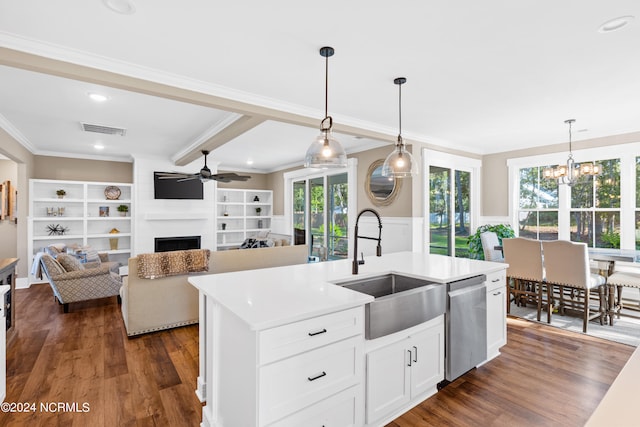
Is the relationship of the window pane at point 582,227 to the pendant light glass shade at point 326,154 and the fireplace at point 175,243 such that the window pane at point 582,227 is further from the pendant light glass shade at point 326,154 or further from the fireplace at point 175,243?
the fireplace at point 175,243

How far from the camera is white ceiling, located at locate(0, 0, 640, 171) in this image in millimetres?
1925

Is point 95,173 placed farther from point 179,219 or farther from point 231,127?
point 231,127

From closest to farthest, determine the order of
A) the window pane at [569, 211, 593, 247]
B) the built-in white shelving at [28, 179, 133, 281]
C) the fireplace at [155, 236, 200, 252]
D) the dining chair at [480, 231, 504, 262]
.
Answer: the dining chair at [480, 231, 504, 262] < the window pane at [569, 211, 593, 247] < the built-in white shelving at [28, 179, 133, 281] < the fireplace at [155, 236, 200, 252]

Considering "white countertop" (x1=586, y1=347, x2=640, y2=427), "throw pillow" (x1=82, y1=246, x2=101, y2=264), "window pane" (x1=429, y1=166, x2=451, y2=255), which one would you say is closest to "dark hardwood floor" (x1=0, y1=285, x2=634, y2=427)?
"white countertop" (x1=586, y1=347, x2=640, y2=427)

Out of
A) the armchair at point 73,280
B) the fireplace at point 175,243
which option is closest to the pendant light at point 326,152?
the armchair at point 73,280

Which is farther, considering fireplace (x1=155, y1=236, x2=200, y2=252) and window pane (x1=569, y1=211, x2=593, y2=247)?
fireplace (x1=155, y1=236, x2=200, y2=252)

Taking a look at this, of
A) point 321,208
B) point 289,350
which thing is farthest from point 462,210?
point 289,350

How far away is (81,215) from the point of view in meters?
6.69

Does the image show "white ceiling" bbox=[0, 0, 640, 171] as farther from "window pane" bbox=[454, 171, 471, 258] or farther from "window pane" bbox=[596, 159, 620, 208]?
"window pane" bbox=[454, 171, 471, 258]

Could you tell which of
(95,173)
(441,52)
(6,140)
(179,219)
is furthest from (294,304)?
(95,173)

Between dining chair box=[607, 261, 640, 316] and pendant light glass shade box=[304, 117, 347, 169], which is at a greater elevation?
pendant light glass shade box=[304, 117, 347, 169]

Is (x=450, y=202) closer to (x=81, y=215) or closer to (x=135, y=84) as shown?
(x=135, y=84)

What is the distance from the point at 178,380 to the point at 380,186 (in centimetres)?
402

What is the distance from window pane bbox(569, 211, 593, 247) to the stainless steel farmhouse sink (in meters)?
4.33
